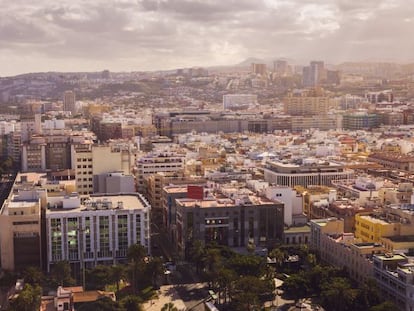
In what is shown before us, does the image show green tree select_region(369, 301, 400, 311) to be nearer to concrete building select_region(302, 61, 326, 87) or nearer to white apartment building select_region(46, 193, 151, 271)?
white apartment building select_region(46, 193, 151, 271)

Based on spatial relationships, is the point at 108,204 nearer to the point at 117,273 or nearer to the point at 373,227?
the point at 117,273

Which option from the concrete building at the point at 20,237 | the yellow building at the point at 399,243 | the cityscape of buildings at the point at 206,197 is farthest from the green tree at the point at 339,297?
the concrete building at the point at 20,237

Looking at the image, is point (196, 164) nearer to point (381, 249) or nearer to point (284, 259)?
point (284, 259)

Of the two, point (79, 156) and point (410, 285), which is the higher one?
point (79, 156)

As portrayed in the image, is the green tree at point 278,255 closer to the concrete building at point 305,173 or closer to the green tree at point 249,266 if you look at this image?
the green tree at point 249,266

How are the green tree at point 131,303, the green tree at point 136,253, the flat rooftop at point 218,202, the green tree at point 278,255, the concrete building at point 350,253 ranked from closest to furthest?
the green tree at point 131,303 → the concrete building at point 350,253 → the green tree at point 136,253 → the green tree at point 278,255 → the flat rooftop at point 218,202

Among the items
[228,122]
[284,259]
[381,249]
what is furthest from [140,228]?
[228,122]
